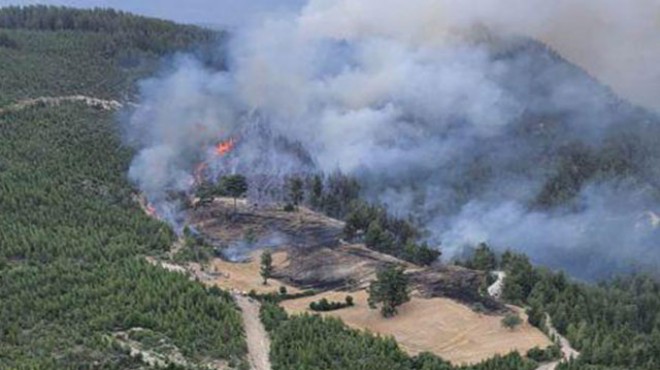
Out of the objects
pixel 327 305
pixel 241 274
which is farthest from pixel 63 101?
pixel 327 305

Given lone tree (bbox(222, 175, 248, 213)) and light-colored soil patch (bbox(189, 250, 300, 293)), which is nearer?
light-colored soil patch (bbox(189, 250, 300, 293))

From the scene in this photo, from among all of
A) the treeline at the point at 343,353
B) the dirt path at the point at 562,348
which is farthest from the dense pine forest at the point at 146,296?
the dirt path at the point at 562,348

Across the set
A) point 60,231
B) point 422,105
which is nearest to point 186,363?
point 60,231

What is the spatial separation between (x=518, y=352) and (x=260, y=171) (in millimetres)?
65566

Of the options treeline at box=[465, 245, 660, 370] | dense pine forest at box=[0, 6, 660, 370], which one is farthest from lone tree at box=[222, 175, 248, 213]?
treeline at box=[465, 245, 660, 370]

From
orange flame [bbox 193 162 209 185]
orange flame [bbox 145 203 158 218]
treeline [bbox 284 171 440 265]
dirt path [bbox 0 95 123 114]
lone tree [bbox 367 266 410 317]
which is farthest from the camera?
dirt path [bbox 0 95 123 114]

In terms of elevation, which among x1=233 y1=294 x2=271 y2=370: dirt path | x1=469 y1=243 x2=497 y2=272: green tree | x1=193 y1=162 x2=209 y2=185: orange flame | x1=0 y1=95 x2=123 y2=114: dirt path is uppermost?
x1=0 y1=95 x2=123 y2=114: dirt path

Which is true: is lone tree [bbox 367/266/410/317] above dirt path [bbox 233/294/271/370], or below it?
above

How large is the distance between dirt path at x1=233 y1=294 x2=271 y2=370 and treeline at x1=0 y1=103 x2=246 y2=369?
1457 millimetres

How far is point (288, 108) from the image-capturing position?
184 metres

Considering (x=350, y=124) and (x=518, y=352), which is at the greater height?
(x=350, y=124)

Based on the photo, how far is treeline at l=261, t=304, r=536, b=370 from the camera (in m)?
104

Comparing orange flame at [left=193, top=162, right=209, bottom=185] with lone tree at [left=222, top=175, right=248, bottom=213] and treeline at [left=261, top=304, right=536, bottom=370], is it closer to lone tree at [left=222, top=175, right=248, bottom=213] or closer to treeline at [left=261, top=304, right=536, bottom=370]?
lone tree at [left=222, top=175, right=248, bottom=213]

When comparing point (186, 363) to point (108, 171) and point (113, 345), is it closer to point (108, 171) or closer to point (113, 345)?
point (113, 345)
